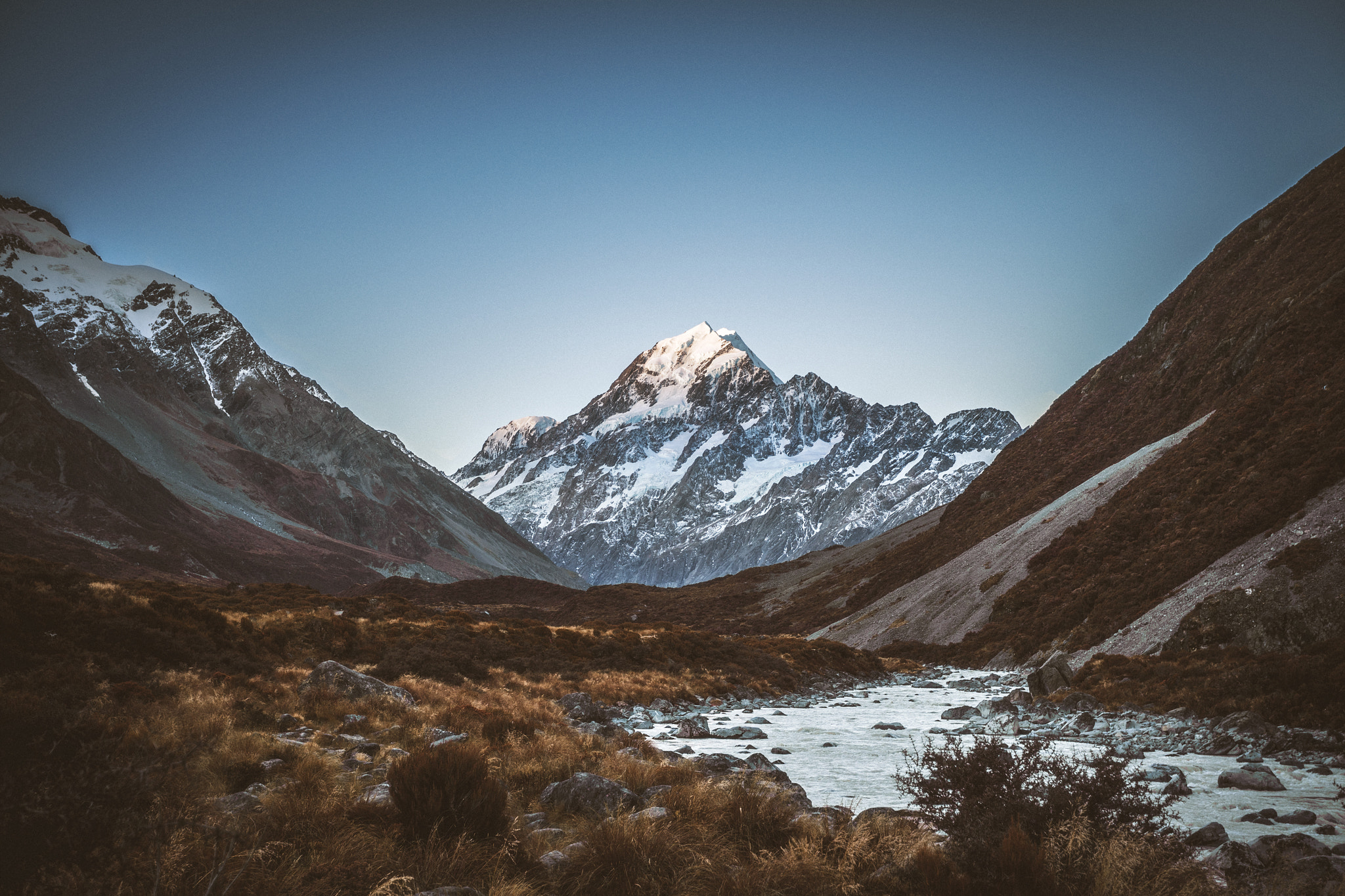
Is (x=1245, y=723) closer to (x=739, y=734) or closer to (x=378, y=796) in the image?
(x=739, y=734)

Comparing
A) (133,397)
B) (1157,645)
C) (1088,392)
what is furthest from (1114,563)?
(133,397)

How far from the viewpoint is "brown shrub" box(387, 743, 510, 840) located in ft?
22.3

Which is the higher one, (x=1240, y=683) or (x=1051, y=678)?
(x=1240, y=683)

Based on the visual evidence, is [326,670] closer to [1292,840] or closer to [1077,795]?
[1077,795]

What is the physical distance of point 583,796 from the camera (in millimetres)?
8734

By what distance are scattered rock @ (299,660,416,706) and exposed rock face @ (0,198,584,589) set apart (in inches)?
3249

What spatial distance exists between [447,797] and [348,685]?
1032 cm

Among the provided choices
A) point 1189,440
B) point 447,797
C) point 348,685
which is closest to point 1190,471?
point 1189,440

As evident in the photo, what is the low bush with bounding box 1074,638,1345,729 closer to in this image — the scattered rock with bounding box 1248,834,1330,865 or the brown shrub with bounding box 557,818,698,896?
the scattered rock with bounding box 1248,834,1330,865

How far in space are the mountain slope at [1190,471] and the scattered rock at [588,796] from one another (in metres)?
19.5

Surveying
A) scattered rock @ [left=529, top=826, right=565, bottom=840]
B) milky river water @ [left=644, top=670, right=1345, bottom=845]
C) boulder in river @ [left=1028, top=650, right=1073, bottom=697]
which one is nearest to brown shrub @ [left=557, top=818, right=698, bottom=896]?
scattered rock @ [left=529, top=826, right=565, bottom=840]

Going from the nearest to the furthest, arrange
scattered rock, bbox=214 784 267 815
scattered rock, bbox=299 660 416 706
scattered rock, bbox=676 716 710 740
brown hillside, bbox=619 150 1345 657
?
→ scattered rock, bbox=214 784 267 815 → scattered rock, bbox=299 660 416 706 → scattered rock, bbox=676 716 710 740 → brown hillside, bbox=619 150 1345 657

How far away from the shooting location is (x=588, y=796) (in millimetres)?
8727

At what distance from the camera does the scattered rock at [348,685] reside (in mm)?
15414
